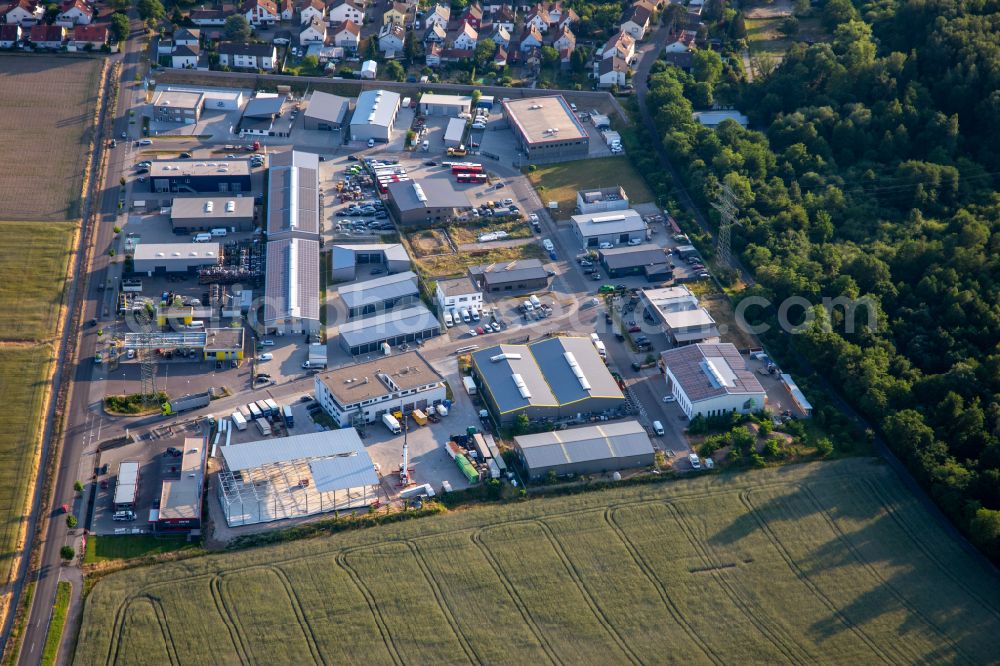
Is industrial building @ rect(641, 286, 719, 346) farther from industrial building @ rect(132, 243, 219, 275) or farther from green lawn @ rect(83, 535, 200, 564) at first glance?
green lawn @ rect(83, 535, 200, 564)

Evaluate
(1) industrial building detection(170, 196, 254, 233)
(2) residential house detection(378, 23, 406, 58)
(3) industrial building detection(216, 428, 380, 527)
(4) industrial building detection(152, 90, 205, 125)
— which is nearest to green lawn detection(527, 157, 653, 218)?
(2) residential house detection(378, 23, 406, 58)

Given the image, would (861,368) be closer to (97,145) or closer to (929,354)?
(929,354)

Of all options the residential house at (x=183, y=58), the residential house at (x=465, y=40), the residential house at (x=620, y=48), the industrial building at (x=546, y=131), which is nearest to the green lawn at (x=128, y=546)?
the industrial building at (x=546, y=131)

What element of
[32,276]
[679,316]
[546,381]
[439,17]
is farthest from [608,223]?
[32,276]

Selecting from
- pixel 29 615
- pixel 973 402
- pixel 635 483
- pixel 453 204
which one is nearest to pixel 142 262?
pixel 453 204

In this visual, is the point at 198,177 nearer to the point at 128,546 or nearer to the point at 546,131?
the point at 546,131

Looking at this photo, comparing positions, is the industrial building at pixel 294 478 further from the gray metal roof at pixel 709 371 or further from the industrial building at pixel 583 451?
the gray metal roof at pixel 709 371
